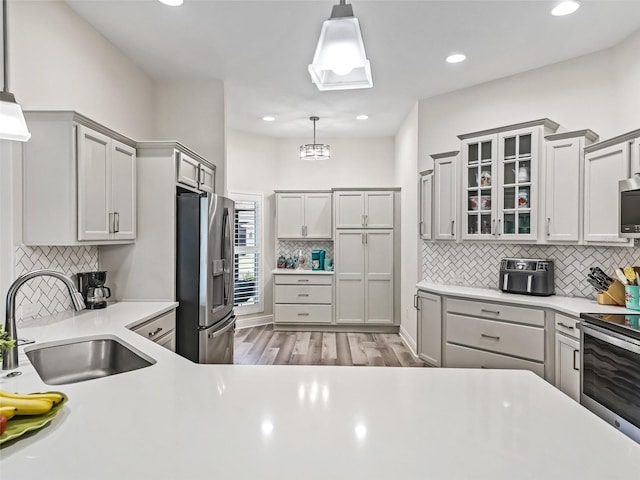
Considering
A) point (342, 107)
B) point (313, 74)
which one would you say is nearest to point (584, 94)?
point (342, 107)

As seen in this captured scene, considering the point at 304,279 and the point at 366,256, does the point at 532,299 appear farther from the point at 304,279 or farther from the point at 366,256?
the point at 304,279

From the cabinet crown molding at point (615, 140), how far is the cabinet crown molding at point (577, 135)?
0.13m

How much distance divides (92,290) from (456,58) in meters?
3.58

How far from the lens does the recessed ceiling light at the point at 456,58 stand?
3.55 metres

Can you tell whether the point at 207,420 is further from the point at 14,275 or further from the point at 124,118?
the point at 124,118

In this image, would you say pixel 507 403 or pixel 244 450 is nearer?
pixel 244 450

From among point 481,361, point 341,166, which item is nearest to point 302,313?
point 341,166

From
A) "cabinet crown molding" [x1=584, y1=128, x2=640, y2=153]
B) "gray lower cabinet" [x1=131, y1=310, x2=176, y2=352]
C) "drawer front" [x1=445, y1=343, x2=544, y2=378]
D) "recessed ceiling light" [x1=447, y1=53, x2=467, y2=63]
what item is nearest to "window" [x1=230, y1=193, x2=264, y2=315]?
"gray lower cabinet" [x1=131, y1=310, x2=176, y2=352]

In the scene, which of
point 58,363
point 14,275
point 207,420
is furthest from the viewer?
point 14,275

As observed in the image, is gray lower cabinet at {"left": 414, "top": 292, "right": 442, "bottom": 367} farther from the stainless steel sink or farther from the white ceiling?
the stainless steel sink

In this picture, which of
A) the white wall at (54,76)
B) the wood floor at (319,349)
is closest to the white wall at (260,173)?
the wood floor at (319,349)

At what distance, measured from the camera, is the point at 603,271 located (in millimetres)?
3307

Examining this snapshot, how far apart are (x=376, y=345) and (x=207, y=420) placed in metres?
4.44

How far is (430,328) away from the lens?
13.5 feet
